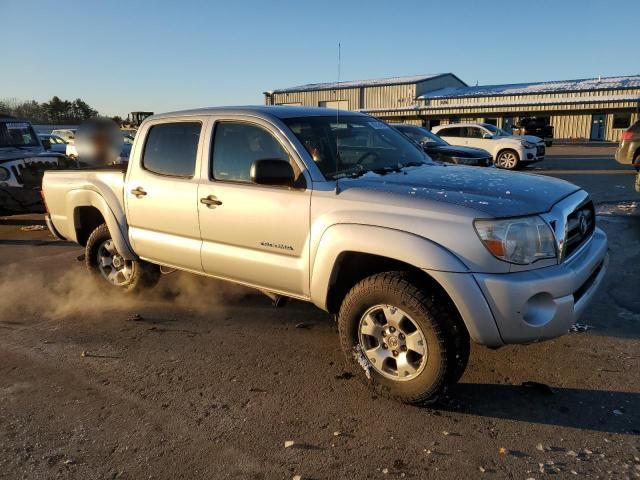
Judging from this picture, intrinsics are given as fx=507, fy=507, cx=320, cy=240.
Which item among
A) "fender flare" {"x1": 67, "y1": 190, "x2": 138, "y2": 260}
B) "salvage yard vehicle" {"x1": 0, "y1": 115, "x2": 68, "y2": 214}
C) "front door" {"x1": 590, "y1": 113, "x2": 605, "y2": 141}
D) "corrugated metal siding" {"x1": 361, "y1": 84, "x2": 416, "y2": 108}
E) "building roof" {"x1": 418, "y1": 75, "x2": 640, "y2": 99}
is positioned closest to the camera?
"fender flare" {"x1": 67, "y1": 190, "x2": 138, "y2": 260}

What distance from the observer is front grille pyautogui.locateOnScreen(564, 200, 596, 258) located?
311 cm

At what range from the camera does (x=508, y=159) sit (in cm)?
1716

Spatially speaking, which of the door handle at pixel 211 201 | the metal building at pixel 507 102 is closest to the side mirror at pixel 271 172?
the door handle at pixel 211 201

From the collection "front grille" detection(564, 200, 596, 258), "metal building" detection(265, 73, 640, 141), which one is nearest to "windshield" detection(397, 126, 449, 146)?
"front grille" detection(564, 200, 596, 258)

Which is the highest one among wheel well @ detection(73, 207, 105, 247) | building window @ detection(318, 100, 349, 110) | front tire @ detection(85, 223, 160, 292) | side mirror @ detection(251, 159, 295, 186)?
building window @ detection(318, 100, 349, 110)

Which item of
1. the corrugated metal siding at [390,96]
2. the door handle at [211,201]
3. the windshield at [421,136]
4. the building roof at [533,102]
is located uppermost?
the corrugated metal siding at [390,96]

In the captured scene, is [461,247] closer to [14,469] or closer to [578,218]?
[578,218]

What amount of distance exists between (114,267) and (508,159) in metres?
14.9

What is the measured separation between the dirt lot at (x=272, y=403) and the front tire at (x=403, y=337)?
0.17m

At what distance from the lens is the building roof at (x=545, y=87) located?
37.3 meters

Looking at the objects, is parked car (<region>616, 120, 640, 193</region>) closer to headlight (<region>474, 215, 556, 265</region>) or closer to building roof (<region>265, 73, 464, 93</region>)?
headlight (<region>474, 215, 556, 265</region>)

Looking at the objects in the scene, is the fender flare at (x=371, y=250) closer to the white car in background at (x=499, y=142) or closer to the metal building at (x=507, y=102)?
the white car in background at (x=499, y=142)

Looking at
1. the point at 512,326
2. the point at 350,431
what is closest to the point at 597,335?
the point at 512,326

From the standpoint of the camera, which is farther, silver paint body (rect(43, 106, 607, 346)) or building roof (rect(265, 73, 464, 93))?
building roof (rect(265, 73, 464, 93))
